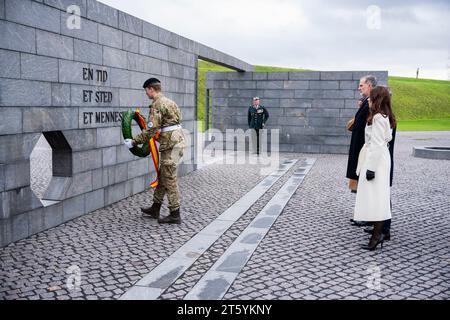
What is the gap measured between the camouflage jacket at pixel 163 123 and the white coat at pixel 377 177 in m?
2.41

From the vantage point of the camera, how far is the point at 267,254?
15.9 ft

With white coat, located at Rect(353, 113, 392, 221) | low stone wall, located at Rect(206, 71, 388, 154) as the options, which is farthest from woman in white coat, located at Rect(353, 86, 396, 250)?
low stone wall, located at Rect(206, 71, 388, 154)

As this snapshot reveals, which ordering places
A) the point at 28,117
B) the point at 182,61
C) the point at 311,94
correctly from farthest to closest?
1. the point at 311,94
2. the point at 182,61
3. the point at 28,117

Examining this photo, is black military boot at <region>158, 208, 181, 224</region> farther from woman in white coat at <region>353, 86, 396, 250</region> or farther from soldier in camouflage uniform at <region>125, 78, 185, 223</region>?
woman in white coat at <region>353, 86, 396, 250</region>

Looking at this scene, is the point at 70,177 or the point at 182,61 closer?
the point at 70,177

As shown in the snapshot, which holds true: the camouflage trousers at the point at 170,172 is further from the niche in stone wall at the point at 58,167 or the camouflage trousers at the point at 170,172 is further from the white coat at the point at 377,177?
the white coat at the point at 377,177

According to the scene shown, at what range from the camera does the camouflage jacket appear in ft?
18.9

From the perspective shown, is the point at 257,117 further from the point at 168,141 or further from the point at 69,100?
the point at 69,100

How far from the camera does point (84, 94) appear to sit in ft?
21.1

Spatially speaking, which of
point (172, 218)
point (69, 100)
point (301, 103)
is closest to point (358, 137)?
point (172, 218)

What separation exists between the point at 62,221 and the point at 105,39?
2838 millimetres

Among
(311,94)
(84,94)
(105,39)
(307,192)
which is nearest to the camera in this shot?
(84,94)

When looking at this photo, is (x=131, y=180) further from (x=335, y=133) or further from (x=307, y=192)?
(x=335, y=133)

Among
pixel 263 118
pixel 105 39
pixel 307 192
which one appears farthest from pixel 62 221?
pixel 263 118
